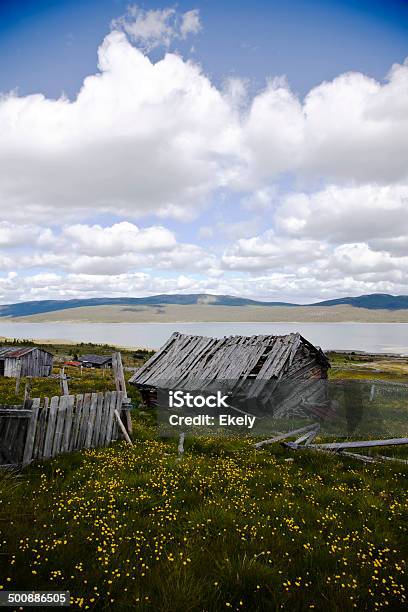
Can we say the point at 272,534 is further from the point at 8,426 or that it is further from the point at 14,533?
the point at 8,426

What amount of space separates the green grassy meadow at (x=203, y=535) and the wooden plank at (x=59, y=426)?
53cm

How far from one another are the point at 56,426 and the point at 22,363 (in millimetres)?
43910

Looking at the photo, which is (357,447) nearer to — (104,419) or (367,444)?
(367,444)

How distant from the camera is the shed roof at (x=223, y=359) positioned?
19.8 meters

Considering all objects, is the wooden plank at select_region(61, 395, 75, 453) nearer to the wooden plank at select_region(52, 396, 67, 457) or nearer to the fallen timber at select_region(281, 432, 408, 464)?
the wooden plank at select_region(52, 396, 67, 457)

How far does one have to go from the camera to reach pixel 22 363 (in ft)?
158

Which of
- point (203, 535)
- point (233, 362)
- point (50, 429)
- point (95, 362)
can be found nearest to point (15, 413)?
point (50, 429)

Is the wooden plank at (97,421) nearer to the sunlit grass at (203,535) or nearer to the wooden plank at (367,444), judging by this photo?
the sunlit grass at (203,535)

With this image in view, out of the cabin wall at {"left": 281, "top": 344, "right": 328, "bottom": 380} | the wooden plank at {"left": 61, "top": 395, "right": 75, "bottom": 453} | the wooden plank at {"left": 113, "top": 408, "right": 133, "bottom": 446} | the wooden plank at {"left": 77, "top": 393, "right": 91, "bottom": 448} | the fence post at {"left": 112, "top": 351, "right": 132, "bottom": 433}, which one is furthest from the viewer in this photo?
the cabin wall at {"left": 281, "top": 344, "right": 328, "bottom": 380}

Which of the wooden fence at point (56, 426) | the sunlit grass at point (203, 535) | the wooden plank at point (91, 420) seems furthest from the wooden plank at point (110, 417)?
the sunlit grass at point (203, 535)

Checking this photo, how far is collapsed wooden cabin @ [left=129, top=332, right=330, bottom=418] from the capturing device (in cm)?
1948

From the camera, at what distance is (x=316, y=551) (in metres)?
5.39

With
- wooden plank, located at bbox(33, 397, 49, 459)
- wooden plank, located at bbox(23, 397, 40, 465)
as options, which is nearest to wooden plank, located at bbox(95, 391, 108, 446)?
wooden plank, located at bbox(33, 397, 49, 459)

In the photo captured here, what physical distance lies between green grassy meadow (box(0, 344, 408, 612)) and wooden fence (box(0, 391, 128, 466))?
66 cm
